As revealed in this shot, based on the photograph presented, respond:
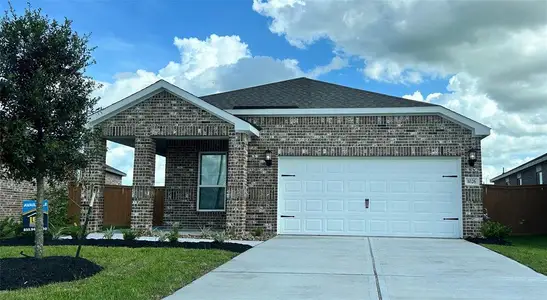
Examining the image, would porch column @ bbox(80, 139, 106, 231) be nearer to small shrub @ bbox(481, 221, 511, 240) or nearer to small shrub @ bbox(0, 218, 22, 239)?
small shrub @ bbox(0, 218, 22, 239)

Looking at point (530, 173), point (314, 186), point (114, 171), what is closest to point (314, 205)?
point (314, 186)

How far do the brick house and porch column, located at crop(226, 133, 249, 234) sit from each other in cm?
3

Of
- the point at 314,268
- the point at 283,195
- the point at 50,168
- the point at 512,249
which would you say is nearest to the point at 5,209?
the point at 283,195

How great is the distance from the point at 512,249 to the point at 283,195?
20.2ft

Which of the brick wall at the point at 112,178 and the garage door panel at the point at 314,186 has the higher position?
the brick wall at the point at 112,178

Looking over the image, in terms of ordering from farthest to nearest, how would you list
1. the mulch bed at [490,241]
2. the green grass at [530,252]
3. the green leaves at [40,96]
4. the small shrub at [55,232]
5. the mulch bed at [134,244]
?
1. the mulch bed at [490,241]
2. the small shrub at [55,232]
3. the mulch bed at [134,244]
4. the green grass at [530,252]
5. the green leaves at [40,96]

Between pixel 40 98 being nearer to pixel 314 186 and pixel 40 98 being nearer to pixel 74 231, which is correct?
pixel 74 231

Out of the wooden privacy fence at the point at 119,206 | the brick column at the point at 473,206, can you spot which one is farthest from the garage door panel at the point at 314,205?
the wooden privacy fence at the point at 119,206

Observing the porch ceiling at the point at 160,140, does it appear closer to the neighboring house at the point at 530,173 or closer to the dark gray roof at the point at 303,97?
the dark gray roof at the point at 303,97

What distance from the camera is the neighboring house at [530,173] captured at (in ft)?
73.2

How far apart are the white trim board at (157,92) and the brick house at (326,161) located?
0.09 feet

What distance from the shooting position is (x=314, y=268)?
834cm

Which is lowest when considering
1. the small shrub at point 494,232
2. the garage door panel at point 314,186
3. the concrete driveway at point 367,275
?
the concrete driveway at point 367,275

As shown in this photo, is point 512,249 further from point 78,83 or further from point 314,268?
point 78,83
